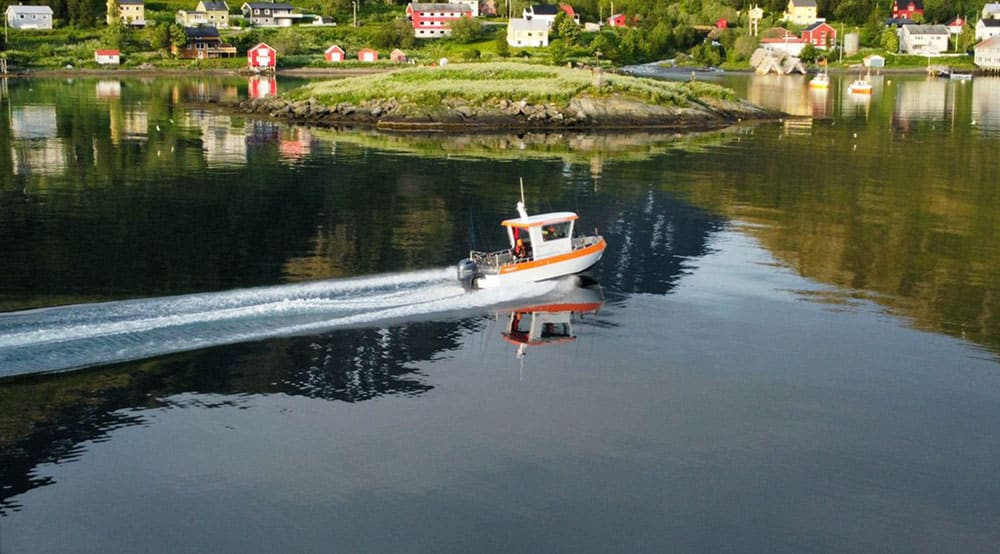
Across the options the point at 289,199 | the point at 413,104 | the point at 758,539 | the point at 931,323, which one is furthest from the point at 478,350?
the point at 413,104

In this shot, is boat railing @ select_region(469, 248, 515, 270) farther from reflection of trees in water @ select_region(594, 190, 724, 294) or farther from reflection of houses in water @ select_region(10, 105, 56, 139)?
reflection of houses in water @ select_region(10, 105, 56, 139)

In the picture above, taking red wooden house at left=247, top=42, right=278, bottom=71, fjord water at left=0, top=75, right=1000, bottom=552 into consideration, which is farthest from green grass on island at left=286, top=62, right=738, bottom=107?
red wooden house at left=247, top=42, right=278, bottom=71

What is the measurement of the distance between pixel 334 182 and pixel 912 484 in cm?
4835

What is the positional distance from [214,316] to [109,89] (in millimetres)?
126496

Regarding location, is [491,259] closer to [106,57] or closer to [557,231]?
[557,231]

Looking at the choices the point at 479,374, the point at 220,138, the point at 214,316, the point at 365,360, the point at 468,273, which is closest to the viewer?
the point at 479,374

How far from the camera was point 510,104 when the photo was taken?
10738 centimetres

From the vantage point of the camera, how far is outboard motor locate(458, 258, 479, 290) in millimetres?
41719

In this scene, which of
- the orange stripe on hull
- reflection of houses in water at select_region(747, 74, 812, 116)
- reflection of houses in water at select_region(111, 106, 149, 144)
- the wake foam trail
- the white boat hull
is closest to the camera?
the wake foam trail

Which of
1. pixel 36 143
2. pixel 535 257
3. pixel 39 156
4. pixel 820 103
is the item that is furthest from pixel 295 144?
pixel 820 103

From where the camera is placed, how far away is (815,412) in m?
31.4

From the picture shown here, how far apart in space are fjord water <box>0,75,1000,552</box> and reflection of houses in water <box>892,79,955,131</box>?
5884 cm

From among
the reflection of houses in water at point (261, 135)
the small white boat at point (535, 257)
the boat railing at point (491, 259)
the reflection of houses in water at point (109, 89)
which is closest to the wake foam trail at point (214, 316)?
the small white boat at point (535, 257)

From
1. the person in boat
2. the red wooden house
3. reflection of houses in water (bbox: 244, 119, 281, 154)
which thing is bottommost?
the person in boat
